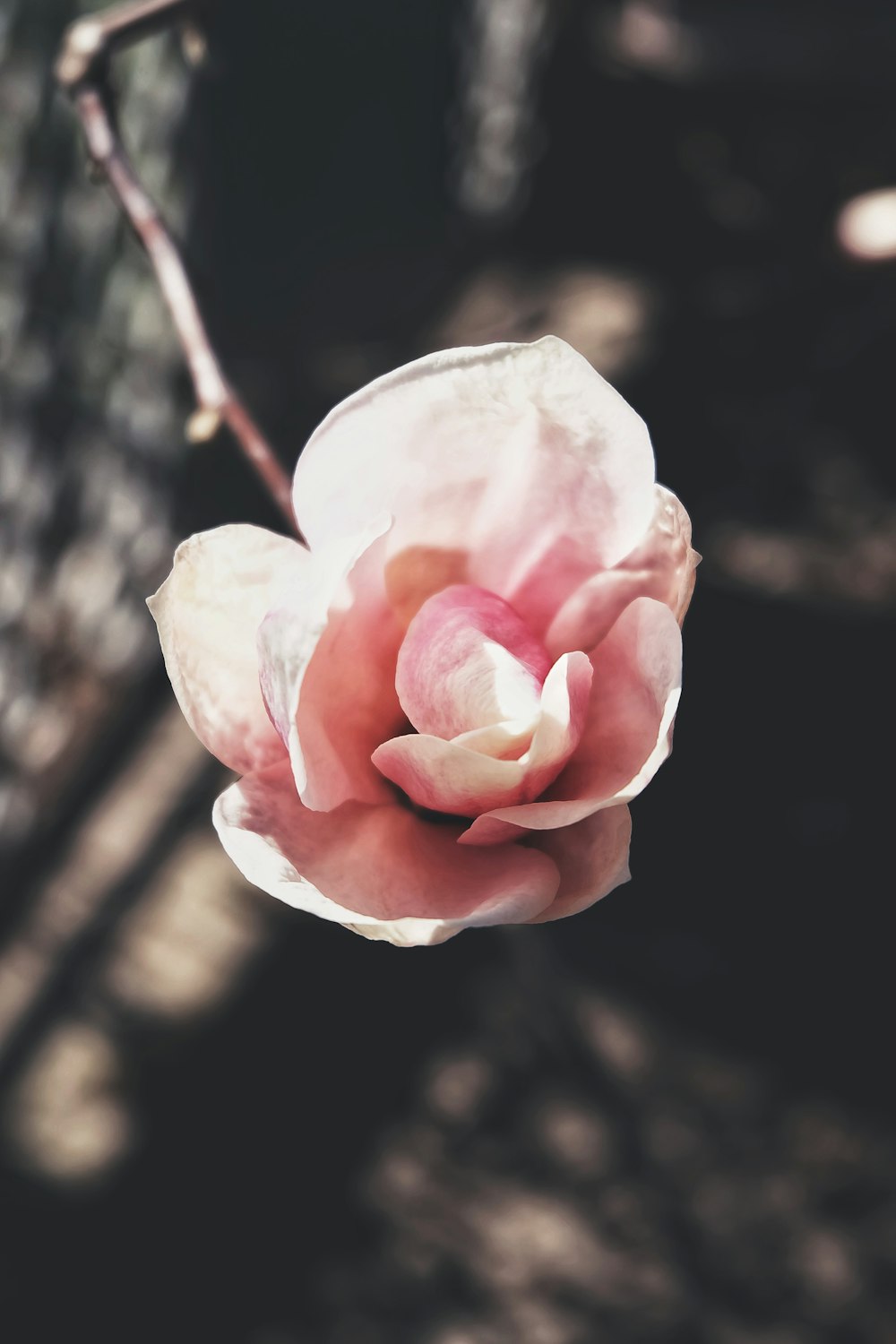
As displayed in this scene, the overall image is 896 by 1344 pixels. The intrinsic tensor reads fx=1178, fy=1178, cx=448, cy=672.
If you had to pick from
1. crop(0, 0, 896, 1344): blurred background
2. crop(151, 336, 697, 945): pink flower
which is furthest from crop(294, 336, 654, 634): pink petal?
crop(0, 0, 896, 1344): blurred background

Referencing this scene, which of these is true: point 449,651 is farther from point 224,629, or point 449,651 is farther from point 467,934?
point 467,934

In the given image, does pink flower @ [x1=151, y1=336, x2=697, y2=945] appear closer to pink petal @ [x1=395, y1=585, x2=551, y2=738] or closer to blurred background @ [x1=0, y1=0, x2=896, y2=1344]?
pink petal @ [x1=395, y1=585, x2=551, y2=738]

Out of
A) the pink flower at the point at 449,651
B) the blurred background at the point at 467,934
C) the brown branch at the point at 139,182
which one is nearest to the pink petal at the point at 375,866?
the pink flower at the point at 449,651

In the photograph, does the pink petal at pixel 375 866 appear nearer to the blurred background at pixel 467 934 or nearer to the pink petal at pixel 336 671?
the pink petal at pixel 336 671

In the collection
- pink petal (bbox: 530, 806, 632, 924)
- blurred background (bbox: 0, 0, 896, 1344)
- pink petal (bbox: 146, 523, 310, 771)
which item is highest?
pink petal (bbox: 146, 523, 310, 771)

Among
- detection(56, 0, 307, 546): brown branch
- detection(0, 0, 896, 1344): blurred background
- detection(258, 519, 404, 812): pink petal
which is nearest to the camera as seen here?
detection(258, 519, 404, 812): pink petal

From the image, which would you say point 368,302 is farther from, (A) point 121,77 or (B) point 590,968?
(B) point 590,968

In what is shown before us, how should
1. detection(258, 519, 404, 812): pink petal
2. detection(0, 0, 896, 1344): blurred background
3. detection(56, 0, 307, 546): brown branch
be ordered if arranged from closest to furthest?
detection(258, 519, 404, 812): pink petal → detection(56, 0, 307, 546): brown branch → detection(0, 0, 896, 1344): blurred background

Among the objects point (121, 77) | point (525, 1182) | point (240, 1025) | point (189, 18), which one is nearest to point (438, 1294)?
point (525, 1182)
